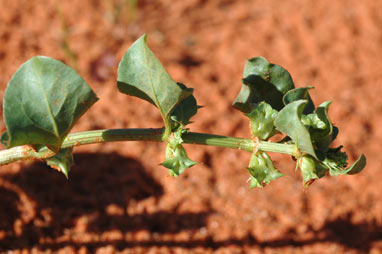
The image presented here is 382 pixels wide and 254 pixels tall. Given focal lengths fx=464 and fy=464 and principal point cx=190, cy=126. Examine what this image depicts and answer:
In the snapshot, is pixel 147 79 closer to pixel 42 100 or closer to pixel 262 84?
pixel 42 100

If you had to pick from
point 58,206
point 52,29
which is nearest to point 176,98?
point 58,206

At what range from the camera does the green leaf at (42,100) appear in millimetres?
1146

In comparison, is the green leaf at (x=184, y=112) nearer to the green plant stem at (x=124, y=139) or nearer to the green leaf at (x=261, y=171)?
the green plant stem at (x=124, y=139)

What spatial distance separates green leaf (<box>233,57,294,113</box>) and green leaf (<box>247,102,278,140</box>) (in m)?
0.07

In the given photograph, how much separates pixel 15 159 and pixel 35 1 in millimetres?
→ 2063

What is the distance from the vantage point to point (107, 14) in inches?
124

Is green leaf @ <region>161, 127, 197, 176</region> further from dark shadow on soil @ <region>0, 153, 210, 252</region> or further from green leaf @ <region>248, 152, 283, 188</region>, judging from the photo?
dark shadow on soil @ <region>0, 153, 210, 252</region>

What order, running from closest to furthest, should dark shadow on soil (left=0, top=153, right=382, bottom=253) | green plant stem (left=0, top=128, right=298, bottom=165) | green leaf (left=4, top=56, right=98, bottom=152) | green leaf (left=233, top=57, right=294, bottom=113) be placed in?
green leaf (left=4, top=56, right=98, bottom=152), green plant stem (left=0, top=128, right=298, bottom=165), green leaf (left=233, top=57, right=294, bottom=113), dark shadow on soil (left=0, top=153, right=382, bottom=253)

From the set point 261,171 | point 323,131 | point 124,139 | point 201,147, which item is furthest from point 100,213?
point 323,131

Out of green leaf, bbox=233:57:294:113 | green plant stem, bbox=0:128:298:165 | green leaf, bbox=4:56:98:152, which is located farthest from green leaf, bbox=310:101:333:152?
green leaf, bbox=4:56:98:152

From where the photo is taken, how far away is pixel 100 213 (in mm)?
2020

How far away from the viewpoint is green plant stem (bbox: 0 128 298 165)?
4.26 ft

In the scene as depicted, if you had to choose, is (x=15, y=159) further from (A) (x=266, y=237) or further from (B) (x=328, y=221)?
(B) (x=328, y=221)

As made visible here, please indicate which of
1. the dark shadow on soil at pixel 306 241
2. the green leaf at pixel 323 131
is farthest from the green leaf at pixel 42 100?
the dark shadow on soil at pixel 306 241
